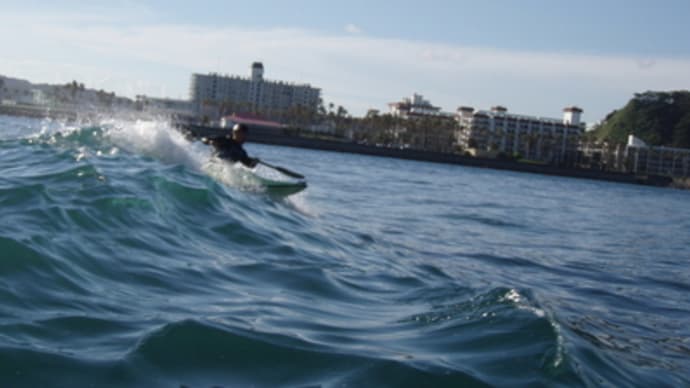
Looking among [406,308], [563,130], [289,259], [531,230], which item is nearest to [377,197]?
[531,230]

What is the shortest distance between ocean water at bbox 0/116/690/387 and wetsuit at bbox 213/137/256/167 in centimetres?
177

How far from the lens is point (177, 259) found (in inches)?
276

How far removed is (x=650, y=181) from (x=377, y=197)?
9297 cm

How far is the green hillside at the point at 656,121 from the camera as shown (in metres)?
154

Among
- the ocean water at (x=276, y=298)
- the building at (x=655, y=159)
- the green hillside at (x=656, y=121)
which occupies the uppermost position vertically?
the green hillside at (x=656, y=121)

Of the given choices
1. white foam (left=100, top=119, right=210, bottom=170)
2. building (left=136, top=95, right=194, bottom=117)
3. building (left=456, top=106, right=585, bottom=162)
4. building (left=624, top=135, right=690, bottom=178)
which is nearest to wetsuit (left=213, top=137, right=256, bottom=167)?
white foam (left=100, top=119, right=210, bottom=170)

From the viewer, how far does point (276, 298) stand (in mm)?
6047

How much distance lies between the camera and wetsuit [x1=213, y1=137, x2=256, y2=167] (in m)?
14.4

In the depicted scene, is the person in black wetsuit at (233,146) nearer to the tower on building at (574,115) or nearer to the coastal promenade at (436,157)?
the coastal promenade at (436,157)

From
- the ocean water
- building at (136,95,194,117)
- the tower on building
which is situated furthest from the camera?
the tower on building

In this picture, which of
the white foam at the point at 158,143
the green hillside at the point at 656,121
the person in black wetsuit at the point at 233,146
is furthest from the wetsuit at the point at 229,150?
the green hillside at the point at 656,121

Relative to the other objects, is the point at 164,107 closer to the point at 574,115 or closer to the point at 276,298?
the point at 574,115

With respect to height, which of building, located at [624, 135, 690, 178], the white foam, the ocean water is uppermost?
building, located at [624, 135, 690, 178]

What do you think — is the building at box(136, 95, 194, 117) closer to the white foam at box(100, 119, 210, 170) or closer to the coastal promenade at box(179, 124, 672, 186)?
the coastal promenade at box(179, 124, 672, 186)
